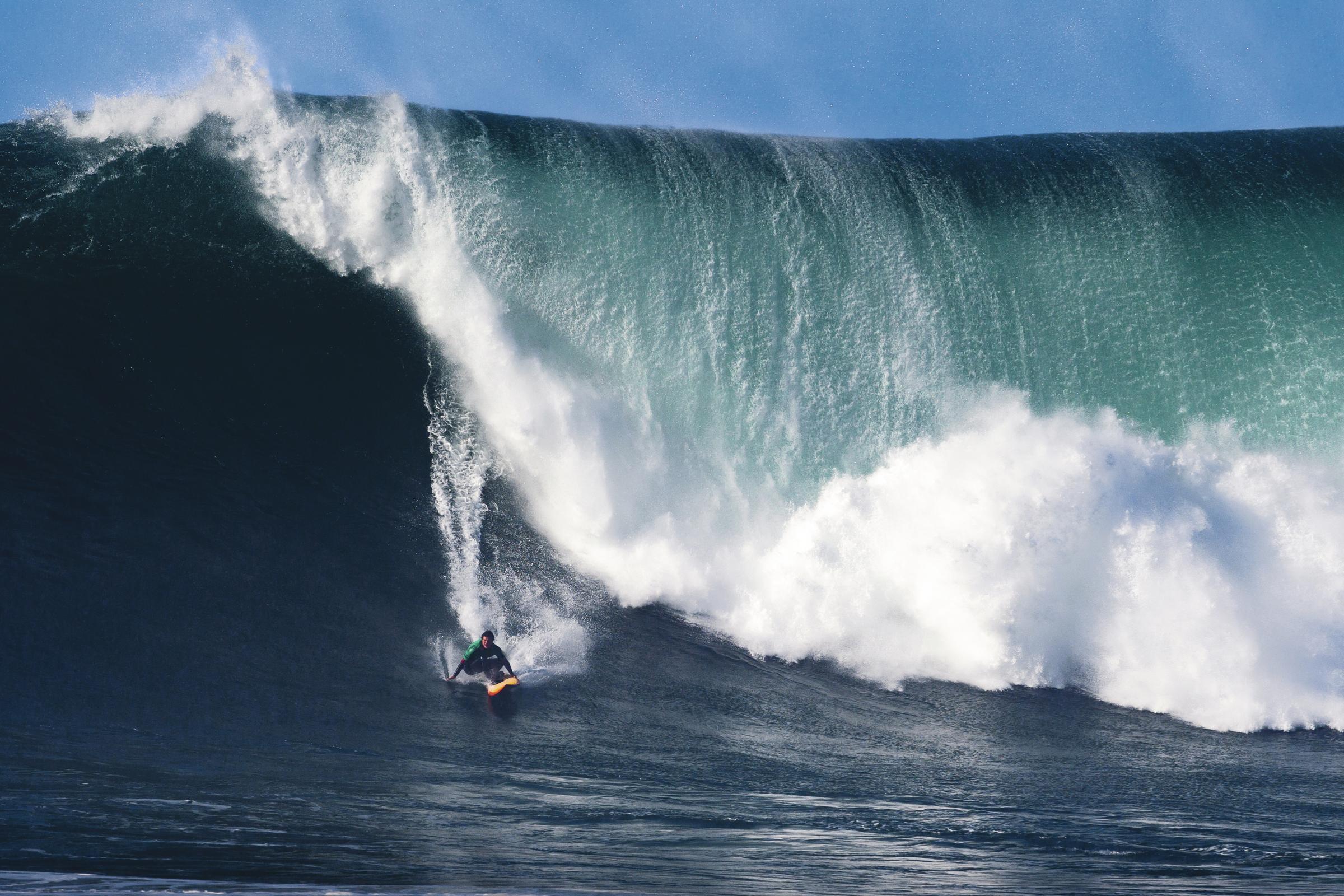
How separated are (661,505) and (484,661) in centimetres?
285

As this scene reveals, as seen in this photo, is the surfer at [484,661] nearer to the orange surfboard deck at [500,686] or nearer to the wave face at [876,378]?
the orange surfboard deck at [500,686]

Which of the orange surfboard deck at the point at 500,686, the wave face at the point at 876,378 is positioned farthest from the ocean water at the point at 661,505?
the orange surfboard deck at the point at 500,686

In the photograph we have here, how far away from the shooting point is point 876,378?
10.7m

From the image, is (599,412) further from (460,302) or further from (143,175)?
(143,175)

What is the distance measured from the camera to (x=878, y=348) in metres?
10.8

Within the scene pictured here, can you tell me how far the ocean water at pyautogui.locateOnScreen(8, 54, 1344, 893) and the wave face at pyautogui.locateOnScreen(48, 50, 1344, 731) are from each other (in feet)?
0.16

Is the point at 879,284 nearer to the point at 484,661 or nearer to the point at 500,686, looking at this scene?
the point at 484,661

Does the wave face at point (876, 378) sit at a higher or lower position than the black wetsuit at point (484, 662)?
higher

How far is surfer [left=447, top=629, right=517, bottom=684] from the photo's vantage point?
7402 millimetres

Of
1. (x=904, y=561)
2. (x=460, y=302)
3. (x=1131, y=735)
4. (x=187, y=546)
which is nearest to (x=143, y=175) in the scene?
(x=460, y=302)

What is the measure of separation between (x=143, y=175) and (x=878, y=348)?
26.0 ft

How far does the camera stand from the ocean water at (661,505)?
17.2 feet

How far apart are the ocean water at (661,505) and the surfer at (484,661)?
202 mm

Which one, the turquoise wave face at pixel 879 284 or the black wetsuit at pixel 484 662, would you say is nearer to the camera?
the black wetsuit at pixel 484 662
